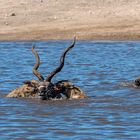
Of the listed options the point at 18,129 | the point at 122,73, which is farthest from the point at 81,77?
the point at 18,129

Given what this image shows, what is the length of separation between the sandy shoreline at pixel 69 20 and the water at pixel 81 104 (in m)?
6.34

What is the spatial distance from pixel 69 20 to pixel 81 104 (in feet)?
67.3

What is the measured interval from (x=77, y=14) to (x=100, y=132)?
24.9 meters

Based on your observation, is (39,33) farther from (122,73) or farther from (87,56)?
(122,73)

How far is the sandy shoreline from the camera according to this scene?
3144 centimetres

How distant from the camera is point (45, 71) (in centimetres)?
2006

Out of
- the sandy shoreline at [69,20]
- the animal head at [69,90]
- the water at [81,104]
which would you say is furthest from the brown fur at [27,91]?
the sandy shoreline at [69,20]

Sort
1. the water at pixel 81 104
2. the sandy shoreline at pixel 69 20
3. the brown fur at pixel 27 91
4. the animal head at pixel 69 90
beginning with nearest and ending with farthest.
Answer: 1. the water at pixel 81 104
2. the animal head at pixel 69 90
3. the brown fur at pixel 27 91
4. the sandy shoreline at pixel 69 20

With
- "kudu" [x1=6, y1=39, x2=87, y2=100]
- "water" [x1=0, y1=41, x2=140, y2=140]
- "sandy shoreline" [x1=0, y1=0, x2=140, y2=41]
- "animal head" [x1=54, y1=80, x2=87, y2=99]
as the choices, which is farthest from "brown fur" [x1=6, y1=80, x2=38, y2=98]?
"sandy shoreline" [x1=0, y1=0, x2=140, y2=41]

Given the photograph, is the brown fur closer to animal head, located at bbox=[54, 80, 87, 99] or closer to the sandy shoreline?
animal head, located at bbox=[54, 80, 87, 99]

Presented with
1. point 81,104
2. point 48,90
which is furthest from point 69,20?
point 81,104

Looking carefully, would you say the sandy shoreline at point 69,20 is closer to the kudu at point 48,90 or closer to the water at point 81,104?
the water at point 81,104

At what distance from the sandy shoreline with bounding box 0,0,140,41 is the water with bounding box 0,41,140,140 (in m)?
6.34

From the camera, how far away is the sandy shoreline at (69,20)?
31438 mm
